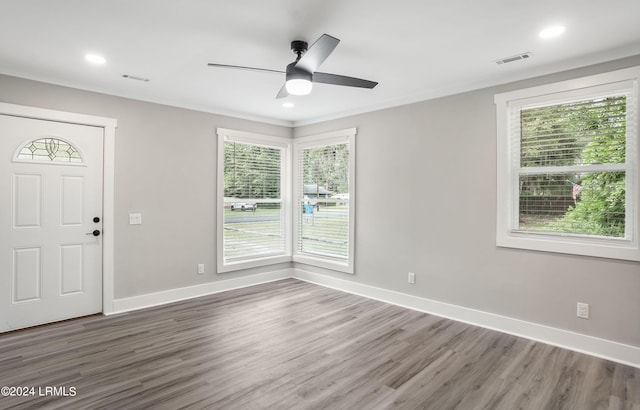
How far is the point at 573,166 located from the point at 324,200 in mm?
3173

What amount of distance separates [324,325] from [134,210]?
2.60 meters

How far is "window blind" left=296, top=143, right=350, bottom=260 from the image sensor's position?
5.14 m

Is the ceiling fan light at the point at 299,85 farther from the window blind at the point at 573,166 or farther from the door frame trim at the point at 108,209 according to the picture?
the door frame trim at the point at 108,209

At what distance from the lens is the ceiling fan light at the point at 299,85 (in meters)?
2.59

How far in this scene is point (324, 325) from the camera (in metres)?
3.69

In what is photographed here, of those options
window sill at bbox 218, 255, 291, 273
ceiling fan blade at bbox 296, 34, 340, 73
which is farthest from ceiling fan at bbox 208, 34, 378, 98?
window sill at bbox 218, 255, 291, 273

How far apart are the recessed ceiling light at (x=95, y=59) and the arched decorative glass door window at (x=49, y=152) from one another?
106 centimetres

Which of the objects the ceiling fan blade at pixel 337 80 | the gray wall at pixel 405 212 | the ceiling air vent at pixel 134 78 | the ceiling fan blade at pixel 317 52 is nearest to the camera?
the ceiling fan blade at pixel 317 52

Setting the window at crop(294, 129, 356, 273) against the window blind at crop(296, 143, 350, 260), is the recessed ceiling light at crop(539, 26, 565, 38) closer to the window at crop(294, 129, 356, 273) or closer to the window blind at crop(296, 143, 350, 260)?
the window at crop(294, 129, 356, 273)

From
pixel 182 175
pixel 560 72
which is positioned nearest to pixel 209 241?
pixel 182 175

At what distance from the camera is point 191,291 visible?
4.64 m

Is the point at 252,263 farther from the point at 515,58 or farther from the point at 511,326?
the point at 515,58

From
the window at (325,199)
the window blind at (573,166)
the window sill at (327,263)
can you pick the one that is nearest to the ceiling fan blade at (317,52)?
the window blind at (573,166)

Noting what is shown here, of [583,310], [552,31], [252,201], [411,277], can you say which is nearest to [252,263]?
[252,201]
